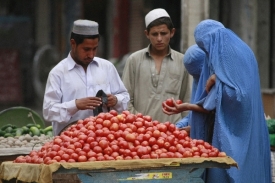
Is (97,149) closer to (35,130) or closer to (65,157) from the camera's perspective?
(65,157)

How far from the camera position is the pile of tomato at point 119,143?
252 inches

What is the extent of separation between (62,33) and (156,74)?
14509mm

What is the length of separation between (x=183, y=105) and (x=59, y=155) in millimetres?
1356

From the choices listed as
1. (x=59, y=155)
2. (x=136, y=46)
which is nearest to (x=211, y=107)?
(x=59, y=155)

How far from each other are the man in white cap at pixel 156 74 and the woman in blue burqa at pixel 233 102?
1508 millimetres

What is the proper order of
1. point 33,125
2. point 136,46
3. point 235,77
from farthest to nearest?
point 136,46
point 33,125
point 235,77

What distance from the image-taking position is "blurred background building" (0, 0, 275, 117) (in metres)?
16.8

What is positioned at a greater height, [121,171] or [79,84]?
[79,84]

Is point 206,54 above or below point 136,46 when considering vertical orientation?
above

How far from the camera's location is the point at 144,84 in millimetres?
8867

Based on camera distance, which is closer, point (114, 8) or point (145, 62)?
point (145, 62)

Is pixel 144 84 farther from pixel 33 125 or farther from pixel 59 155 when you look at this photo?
pixel 59 155

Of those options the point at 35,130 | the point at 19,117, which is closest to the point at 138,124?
the point at 35,130

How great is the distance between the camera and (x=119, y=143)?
649 cm
